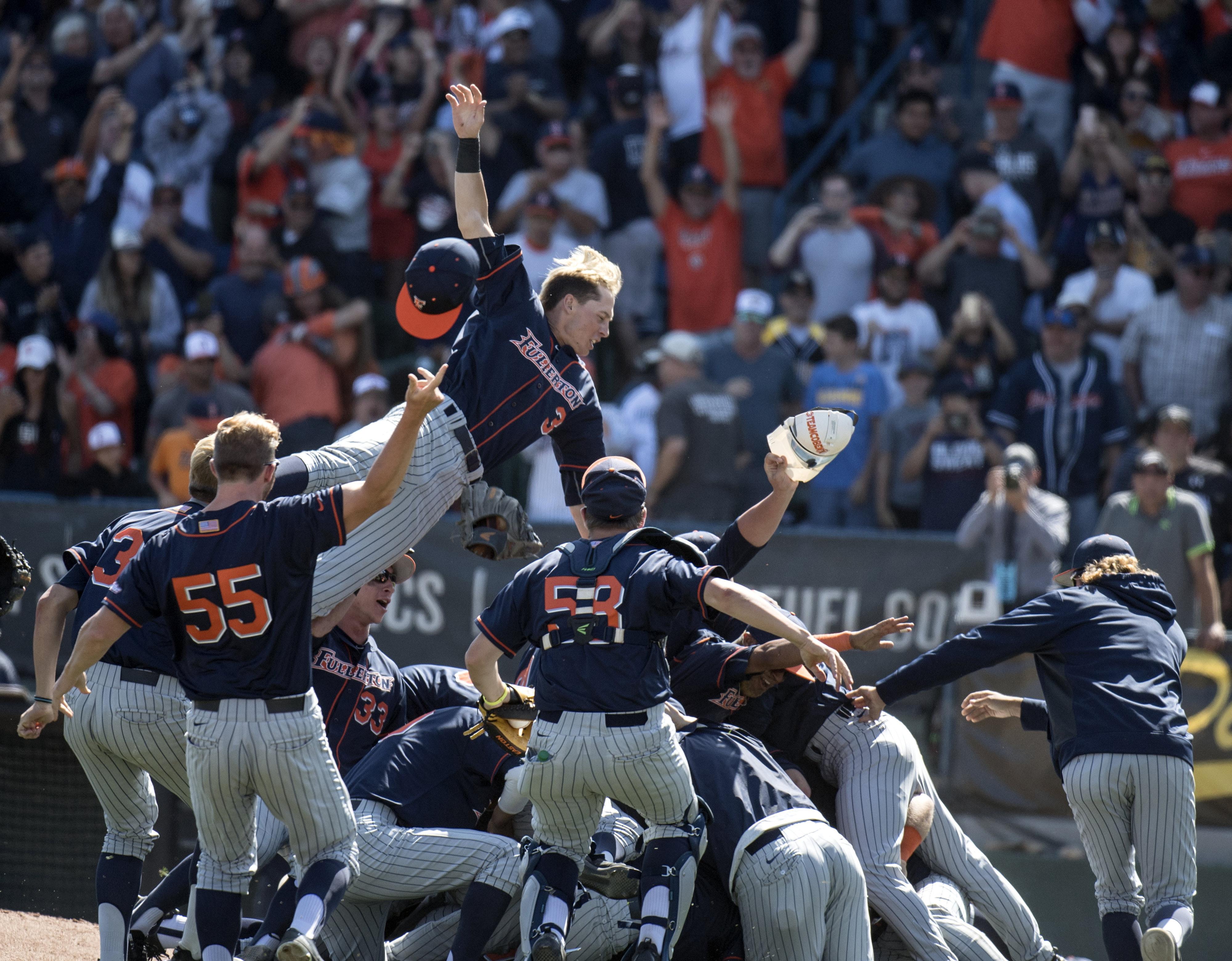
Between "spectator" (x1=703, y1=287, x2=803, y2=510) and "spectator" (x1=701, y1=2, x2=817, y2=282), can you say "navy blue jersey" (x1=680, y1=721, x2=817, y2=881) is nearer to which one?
"spectator" (x1=703, y1=287, x2=803, y2=510)

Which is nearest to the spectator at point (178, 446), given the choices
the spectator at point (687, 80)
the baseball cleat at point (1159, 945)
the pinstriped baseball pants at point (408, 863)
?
the spectator at point (687, 80)

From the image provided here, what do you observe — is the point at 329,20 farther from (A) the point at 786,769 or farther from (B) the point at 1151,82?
(A) the point at 786,769

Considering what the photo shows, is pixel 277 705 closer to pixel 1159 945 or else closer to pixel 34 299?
pixel 1159 945

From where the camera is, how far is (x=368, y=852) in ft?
19.6

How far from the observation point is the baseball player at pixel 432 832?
5.84m

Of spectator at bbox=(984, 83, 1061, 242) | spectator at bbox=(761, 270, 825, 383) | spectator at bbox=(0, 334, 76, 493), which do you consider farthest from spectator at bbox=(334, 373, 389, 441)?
spectator at bbox=(984, 83, 1061, 242)

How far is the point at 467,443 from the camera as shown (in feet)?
20.2

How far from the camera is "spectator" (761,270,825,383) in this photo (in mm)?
11883

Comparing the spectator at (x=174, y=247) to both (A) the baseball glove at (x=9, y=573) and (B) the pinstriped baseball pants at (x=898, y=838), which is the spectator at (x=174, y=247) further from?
(B) the pinstriped baseball pants at (x=898, y=838)

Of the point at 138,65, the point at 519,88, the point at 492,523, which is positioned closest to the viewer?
the point at 492,523

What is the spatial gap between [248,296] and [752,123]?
4530mm

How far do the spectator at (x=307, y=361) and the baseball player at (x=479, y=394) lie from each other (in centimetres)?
544

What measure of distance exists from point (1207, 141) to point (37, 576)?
9620mm

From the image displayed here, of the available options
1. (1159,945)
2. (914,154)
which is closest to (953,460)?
(914,154)
